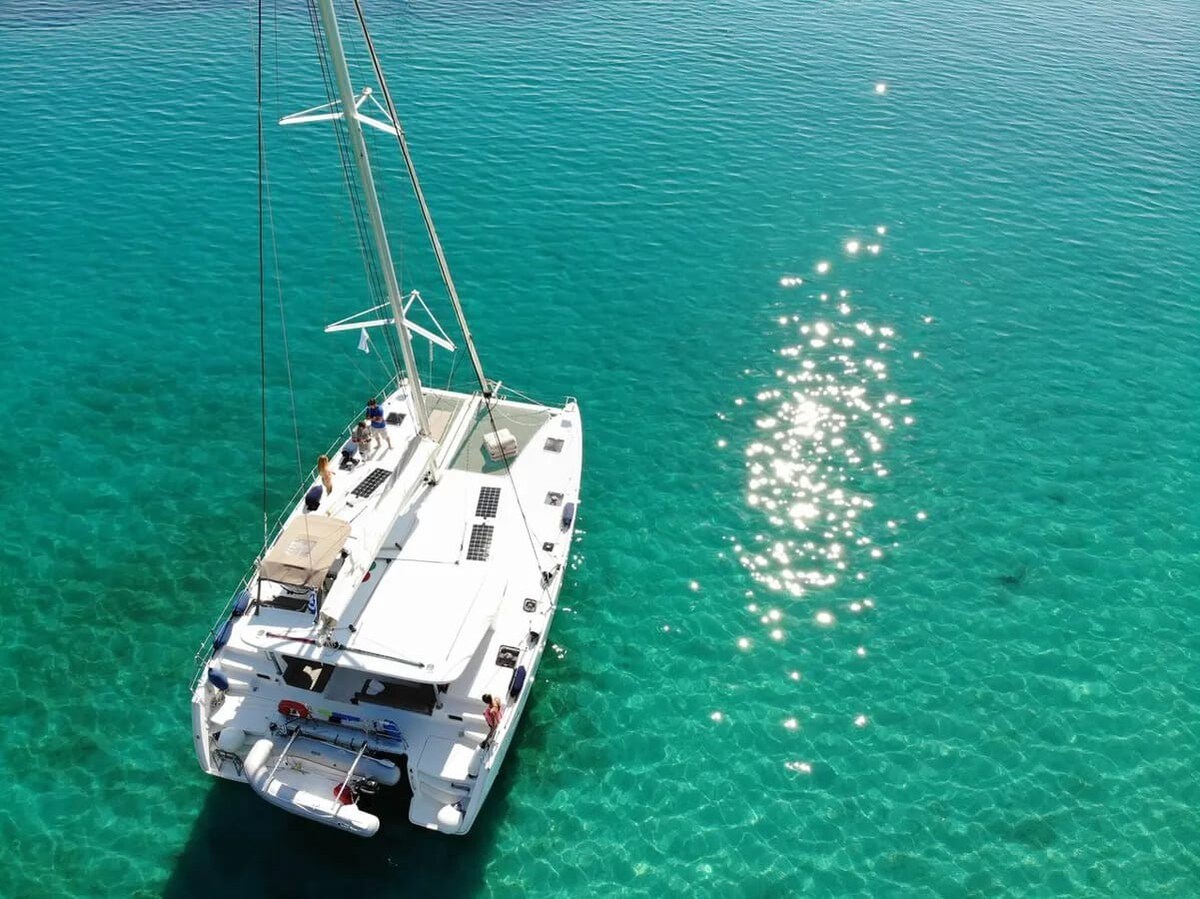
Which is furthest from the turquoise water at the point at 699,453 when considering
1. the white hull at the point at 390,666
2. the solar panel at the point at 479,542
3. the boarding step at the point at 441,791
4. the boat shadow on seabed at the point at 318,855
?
the solar panel at the point at 479,542

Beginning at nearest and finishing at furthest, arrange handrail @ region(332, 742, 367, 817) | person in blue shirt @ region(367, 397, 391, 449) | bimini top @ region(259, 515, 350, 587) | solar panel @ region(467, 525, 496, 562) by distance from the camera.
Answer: handrail @ region(332, 742, 367, 817), bimini top @ region(259, 515, 350, 587), solar panel @ region(467, 525, 496, 562), person in blue shirt @ region(367, 397, 391, 449)

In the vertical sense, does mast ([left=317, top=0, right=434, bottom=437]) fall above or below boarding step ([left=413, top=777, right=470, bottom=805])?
above

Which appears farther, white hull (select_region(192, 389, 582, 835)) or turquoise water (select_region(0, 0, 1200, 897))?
turquoise water (select_region(0, 0, 1200, 897))

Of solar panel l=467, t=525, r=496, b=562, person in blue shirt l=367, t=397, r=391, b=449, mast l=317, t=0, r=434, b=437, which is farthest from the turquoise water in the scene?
mast l=317, t=0, r=434, b=437

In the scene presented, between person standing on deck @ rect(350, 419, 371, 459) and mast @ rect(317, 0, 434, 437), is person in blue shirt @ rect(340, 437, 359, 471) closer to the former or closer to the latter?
person standing on deck @ rect(350, 419, 371, 459)

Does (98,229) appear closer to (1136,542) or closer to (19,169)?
(19,169)

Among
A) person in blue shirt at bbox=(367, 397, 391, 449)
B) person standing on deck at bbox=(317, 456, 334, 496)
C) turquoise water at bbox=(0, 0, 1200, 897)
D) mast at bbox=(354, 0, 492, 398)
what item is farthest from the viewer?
person in blue shirt at bbox=(367, 397, 391, 449)
